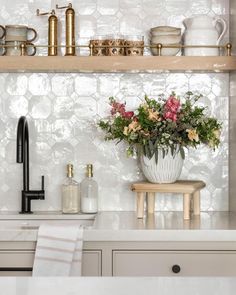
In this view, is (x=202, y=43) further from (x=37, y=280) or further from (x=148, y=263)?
(x=37, y=280)

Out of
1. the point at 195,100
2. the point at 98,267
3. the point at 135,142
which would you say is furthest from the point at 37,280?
the point at 195,100

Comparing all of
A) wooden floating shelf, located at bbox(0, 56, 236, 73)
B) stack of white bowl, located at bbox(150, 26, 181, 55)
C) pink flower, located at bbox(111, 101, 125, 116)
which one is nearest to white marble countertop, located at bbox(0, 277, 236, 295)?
pink flower, located at bbox(111, 101, 125, 116)

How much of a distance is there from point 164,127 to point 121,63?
1.16 ft

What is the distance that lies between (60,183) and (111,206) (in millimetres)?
261

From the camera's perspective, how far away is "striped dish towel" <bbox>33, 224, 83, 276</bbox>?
7.66 ft

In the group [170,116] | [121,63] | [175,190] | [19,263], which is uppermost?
[121,63]

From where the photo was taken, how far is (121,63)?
→ 277 centimetres

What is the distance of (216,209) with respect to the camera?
3012 millimetres

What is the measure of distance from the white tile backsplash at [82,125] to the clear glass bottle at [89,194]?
4.7 inches

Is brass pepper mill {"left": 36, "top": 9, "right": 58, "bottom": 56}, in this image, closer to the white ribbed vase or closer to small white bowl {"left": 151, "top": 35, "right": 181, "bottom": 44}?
small white bowl {"left": 151, "top": 35, "right": 181, "bottom": 44}

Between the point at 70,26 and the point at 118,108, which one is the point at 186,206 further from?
the point at 70,26

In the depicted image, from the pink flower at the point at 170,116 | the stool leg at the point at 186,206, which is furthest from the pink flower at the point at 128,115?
the stool leg at the point at 186,206

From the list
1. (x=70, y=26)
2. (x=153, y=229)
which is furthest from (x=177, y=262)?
(x=70, y=26)

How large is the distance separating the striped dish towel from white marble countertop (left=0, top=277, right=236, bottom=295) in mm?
1105
